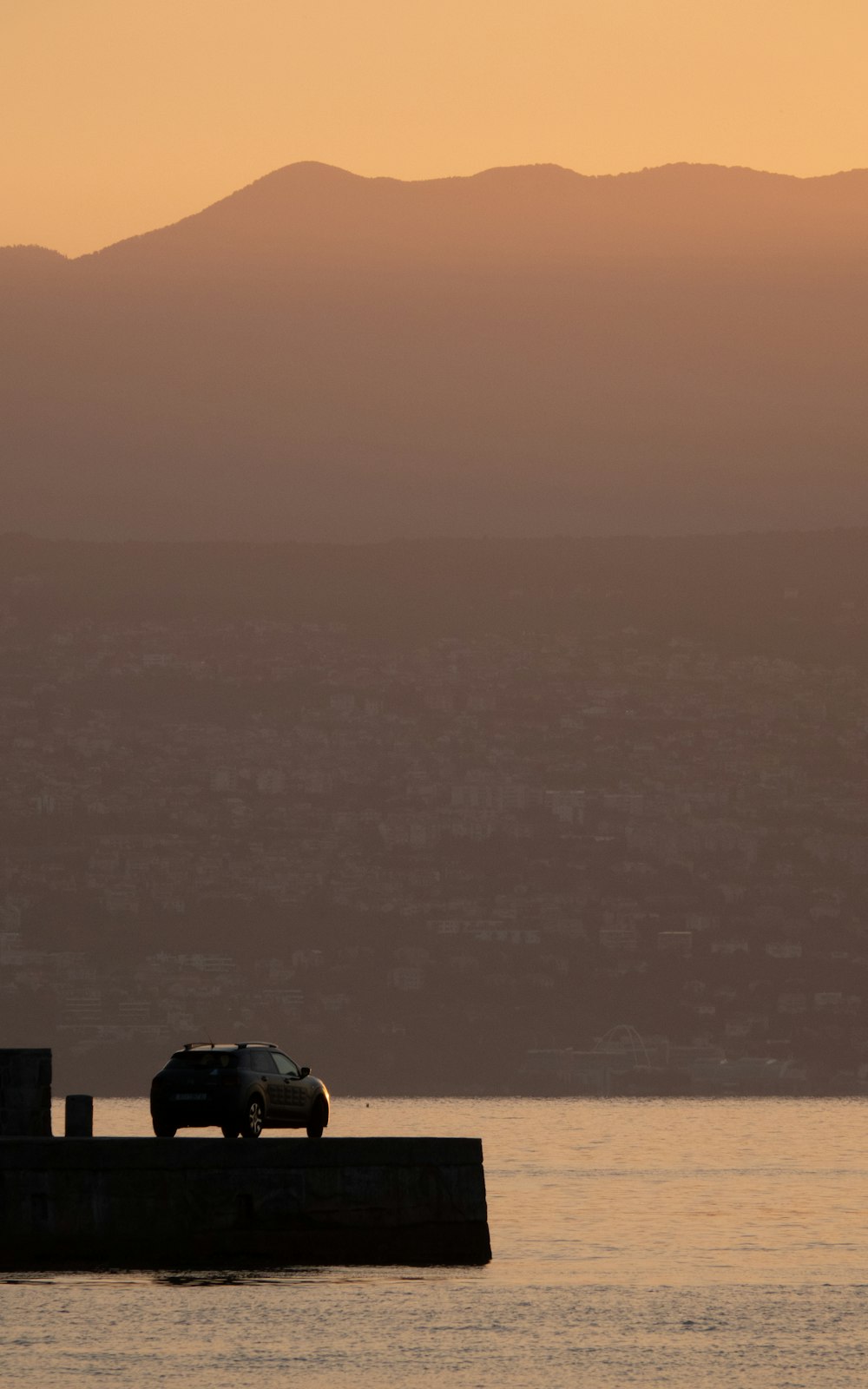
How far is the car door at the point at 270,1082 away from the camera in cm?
6091

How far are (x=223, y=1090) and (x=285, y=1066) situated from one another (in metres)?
2.63

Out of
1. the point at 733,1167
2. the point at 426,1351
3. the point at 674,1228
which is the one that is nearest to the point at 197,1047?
the point at 426,1351

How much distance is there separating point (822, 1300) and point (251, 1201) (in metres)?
20.6

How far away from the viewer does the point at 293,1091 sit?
204 feet

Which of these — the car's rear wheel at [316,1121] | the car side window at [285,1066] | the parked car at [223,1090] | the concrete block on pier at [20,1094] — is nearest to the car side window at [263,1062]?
the parked car at [223,1090]

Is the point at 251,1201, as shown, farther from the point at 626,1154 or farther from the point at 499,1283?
the point at 626,1154

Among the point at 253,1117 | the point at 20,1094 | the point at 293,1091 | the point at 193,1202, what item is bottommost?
the point at 193,1202

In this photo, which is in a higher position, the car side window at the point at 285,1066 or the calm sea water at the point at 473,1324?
the car side window at the point at 285,1066

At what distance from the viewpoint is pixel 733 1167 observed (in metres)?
155

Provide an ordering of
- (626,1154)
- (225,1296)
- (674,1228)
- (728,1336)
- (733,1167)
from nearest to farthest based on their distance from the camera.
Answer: (225,1296)
(728,1336)
(674,1228)
(733,1167)
(626,1154)

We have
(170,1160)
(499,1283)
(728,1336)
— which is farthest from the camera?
(499,1283)

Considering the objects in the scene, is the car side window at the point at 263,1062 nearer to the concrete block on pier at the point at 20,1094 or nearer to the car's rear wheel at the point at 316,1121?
the car's rear wheel at the point at 316,1121

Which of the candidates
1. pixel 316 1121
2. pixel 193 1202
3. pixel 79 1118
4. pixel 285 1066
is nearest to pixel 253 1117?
pixel 285 1066

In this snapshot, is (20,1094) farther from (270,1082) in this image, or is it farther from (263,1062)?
(270,1082)
